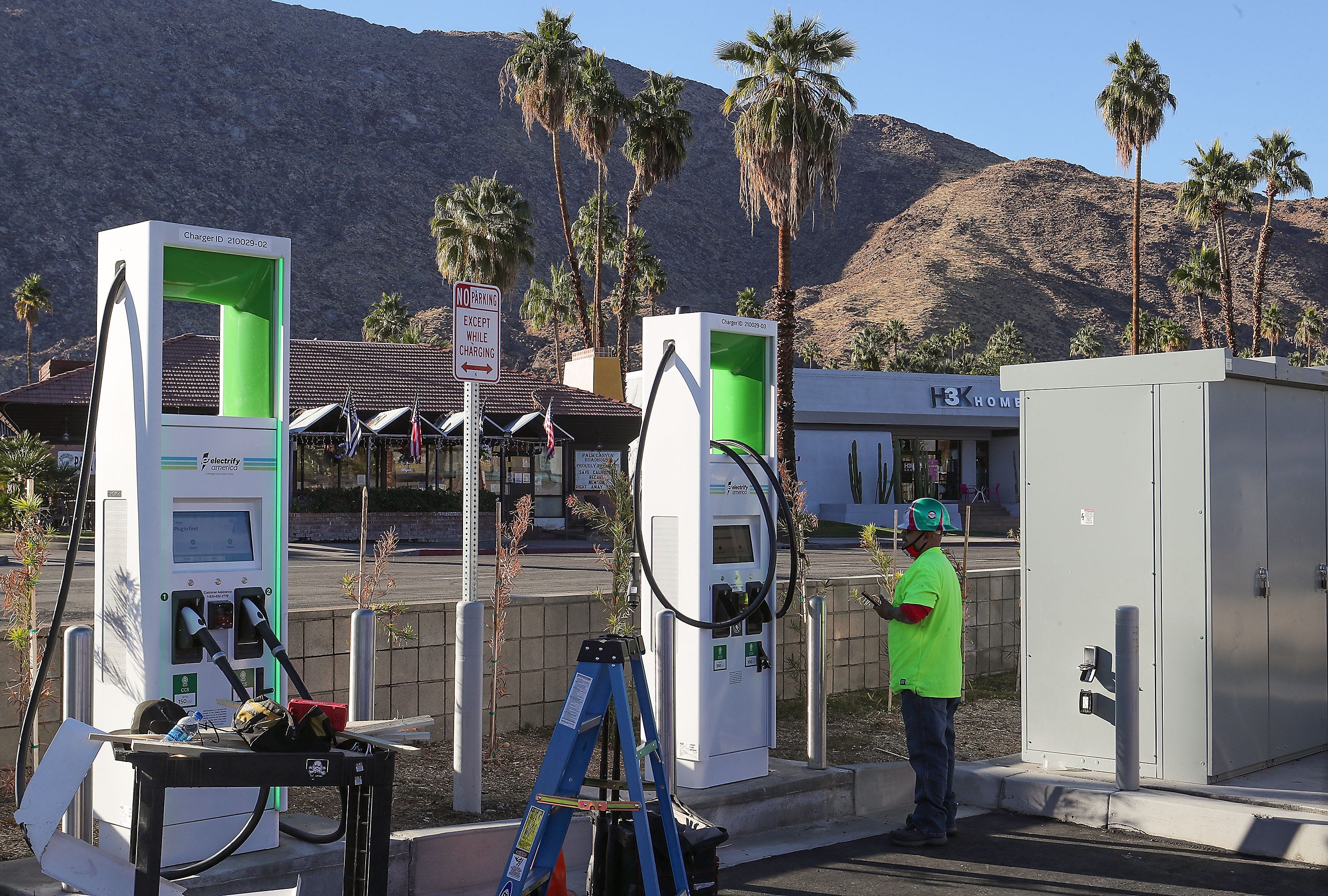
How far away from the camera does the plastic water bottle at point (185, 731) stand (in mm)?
4023

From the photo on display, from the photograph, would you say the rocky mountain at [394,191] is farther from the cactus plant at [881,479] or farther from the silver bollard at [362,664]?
the silver bollard at [362,664]

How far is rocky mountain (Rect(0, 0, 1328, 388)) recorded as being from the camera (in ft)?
371

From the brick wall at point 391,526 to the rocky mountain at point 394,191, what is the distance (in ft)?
232

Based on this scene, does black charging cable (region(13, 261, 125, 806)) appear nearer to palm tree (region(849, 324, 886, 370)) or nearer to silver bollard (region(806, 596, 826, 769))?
silver bollard (region(806, 596, 826, 769))

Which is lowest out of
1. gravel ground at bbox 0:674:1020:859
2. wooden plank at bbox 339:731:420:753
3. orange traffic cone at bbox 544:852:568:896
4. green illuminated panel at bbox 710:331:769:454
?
gravel ground at bbox 0:674:1020:859

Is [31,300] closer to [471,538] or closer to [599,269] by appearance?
[599,269]

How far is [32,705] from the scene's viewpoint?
192 inches

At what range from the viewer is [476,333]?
6.43m

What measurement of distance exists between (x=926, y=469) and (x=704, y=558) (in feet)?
125

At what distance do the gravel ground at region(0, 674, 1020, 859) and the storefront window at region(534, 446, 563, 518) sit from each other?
2435cm

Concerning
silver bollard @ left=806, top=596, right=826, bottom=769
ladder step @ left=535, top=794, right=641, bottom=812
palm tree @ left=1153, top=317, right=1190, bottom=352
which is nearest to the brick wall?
silver bollard @ left=806, top=596, right=826, bottom=769

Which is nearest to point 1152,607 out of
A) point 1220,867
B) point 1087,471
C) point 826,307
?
point 1087,471

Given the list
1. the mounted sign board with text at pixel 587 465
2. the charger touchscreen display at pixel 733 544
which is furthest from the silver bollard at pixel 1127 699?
the mounted sign board with text at pixel 587 465

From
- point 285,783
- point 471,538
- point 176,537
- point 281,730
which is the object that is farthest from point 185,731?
point 471,538
